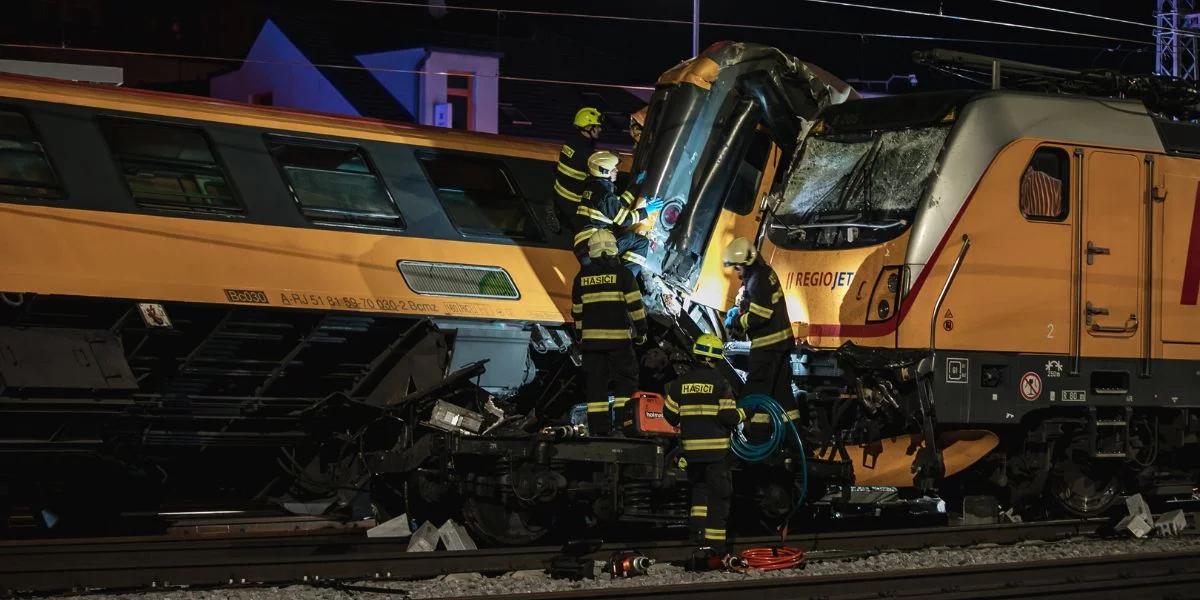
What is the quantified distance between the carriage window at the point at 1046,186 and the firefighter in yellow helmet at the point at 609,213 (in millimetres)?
3061

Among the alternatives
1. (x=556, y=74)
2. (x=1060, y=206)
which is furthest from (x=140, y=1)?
(x=1060, y=206)

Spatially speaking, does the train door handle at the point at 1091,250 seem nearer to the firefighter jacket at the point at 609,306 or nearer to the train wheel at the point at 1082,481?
the train wheel at the point at 1082,481

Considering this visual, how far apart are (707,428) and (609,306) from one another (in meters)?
1.45

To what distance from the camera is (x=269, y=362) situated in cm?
1192

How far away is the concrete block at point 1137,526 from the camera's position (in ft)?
41.1

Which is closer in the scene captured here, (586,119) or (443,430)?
(443,430)

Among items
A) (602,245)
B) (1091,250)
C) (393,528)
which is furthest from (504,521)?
(1091,250)

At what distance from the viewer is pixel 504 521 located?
11.9m

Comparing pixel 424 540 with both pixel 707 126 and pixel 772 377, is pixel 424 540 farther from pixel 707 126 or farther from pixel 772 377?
pixel 707 126

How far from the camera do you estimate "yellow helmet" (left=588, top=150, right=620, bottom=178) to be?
484 inches

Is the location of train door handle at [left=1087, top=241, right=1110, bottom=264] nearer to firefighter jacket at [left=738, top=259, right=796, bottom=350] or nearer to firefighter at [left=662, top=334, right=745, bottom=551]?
firefighter jacket at [left=738, top=259, right=796, bottom=350]

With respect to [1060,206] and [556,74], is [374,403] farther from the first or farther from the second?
[556,74]

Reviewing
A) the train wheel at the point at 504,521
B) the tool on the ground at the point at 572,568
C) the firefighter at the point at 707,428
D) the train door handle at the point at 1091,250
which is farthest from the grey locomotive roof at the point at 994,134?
the train wheel at the point at 504,521

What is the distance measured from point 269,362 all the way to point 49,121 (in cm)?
248
